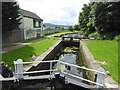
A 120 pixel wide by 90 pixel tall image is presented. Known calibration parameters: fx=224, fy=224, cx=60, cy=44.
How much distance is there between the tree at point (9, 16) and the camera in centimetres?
2807

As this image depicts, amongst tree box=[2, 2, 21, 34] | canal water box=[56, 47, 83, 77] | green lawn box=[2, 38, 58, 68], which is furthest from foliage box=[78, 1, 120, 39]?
green lawn box=[2, 38, 58, 68]

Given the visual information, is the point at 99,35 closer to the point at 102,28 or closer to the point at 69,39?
the point at 102,28

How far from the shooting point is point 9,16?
29109 millimetres

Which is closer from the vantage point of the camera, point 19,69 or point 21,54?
point 19,69

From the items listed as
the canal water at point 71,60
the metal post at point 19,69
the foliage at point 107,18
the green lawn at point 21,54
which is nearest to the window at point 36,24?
the foliage at point 107,18

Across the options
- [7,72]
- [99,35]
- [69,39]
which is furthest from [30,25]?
[7,72]

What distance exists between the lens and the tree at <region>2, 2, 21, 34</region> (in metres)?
28.1

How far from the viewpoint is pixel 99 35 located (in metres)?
41.5

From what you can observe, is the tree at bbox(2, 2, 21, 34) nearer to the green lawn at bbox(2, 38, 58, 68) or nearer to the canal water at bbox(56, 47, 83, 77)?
the green lawn at bbox(2, 38, 58, 68)

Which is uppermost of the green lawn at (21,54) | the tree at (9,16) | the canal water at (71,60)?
the tree at (9,16)

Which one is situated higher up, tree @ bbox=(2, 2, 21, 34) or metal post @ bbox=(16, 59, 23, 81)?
tree @ bbox=(2, 2, 21, 34)

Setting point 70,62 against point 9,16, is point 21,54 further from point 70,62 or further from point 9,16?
point 9,16

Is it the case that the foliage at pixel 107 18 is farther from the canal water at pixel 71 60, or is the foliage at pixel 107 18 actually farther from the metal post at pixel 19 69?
the metal post at pixel 19 69

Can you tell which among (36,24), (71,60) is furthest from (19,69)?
(36,24)
